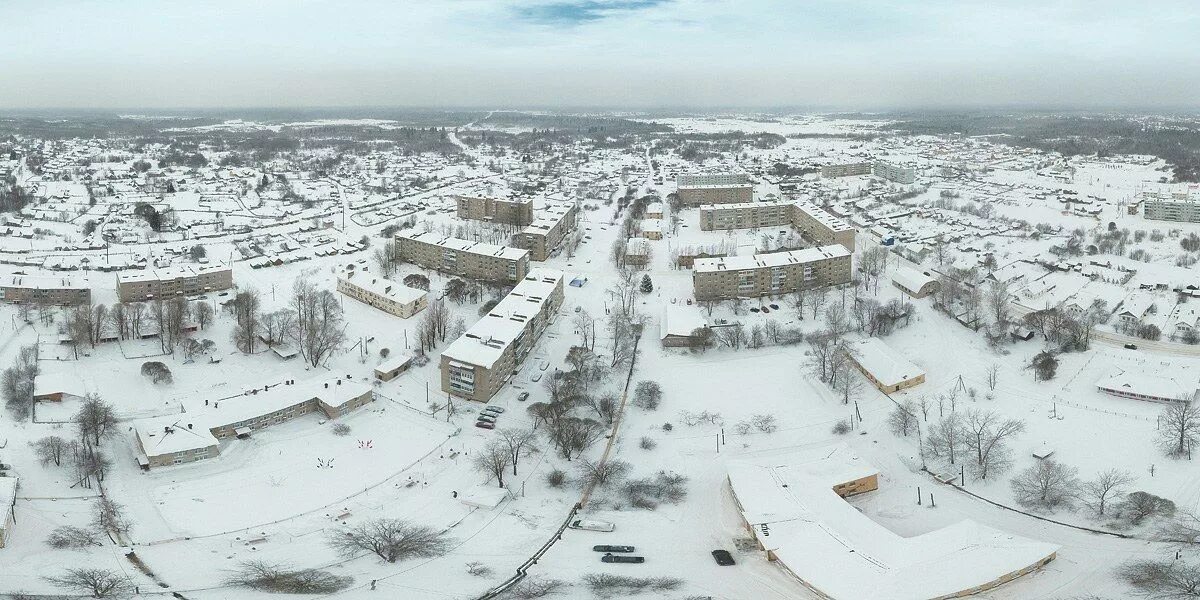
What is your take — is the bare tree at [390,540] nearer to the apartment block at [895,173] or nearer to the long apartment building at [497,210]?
the long apartment building at [497,210]

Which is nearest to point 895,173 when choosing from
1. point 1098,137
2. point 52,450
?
point 1098,137

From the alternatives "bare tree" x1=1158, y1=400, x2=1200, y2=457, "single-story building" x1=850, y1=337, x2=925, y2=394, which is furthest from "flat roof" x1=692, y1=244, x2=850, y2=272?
"bare tree" x1=1158, y1=400, x2=1200, y2=457

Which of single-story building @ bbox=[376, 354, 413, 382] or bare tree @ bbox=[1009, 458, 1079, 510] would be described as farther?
single-story building @ bbox=[376, 354, 413, 382]

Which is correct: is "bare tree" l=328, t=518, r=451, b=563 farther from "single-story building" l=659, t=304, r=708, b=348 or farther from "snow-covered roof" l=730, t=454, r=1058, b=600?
"single-story building" l=659, t=304, r=708, b=348

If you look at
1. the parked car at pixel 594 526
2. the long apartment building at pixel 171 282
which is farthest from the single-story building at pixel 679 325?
the long apartment building at pixel 171 282

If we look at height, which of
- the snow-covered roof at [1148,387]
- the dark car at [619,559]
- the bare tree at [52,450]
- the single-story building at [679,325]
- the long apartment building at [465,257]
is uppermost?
the long apartment building at [465,257]

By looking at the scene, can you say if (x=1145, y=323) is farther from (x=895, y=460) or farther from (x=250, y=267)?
(x=250, y=267)

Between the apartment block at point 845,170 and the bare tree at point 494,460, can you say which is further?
the apartment block at point 845,170

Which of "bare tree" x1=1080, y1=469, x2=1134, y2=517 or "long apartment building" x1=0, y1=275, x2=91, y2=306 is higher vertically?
"long apartment building" x1=0, y1=275, x2=91, y2=306
